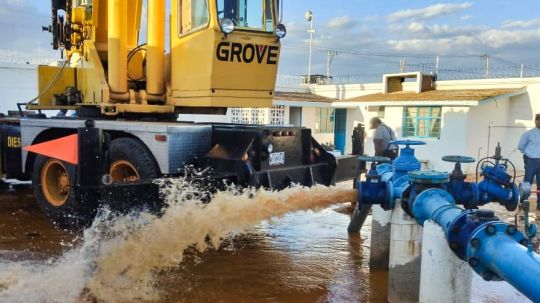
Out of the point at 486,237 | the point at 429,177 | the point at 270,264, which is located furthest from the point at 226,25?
the point at 486,237

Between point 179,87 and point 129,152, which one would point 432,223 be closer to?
point 129,152

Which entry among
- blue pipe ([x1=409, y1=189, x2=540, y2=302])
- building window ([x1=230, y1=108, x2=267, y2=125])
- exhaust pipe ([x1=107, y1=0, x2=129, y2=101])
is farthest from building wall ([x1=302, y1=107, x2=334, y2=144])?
blue pipe ([x1=409, y1=189, x2=540, y2=302])

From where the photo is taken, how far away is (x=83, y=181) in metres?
4.80

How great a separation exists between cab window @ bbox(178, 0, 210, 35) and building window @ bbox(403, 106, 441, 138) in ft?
50.3

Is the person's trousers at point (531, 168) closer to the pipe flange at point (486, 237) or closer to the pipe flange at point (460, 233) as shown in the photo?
the pipe flange at point (460, 233)

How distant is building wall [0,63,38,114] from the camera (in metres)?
19.8

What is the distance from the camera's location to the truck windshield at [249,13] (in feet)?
19.4

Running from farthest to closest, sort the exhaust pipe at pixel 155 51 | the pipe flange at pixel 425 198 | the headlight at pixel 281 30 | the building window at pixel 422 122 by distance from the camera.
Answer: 1. the building window at pixel 422 122
2. the exhaust pipe at pixel 155 51
3. the headlight at pixel 281 30
4. the pipe flange at pixel 425 198

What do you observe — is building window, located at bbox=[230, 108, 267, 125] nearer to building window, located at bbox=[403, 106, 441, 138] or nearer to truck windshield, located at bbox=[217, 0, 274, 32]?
building window, located at bbox=[403, 106, 441, 138]

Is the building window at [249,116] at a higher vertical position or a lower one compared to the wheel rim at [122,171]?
higher

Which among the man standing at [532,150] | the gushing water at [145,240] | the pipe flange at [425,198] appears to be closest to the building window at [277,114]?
the man standing at [532,150]

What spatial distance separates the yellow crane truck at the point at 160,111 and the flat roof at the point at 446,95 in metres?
13.1

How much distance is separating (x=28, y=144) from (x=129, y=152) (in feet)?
7.66

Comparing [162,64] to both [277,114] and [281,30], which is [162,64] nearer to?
[281,30]
